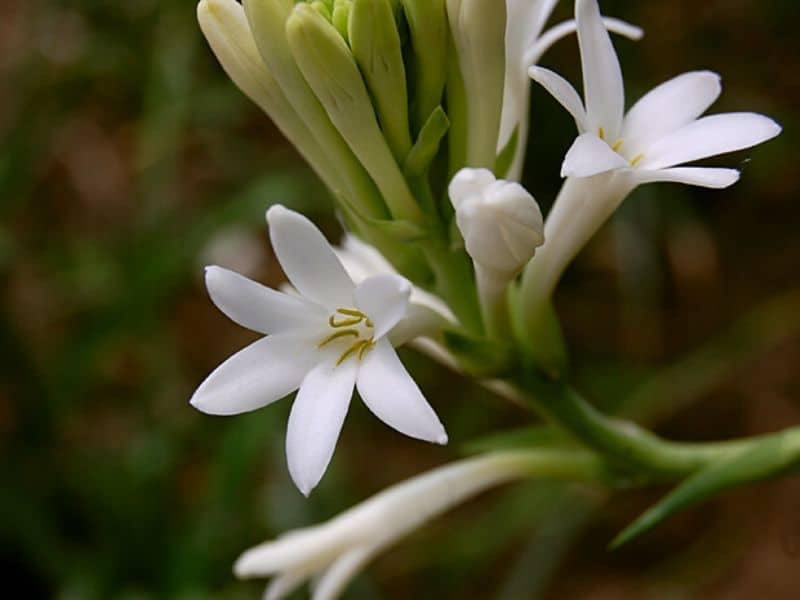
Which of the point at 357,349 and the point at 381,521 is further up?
the point at 357,349

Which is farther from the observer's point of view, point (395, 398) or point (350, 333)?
point (350, 333)

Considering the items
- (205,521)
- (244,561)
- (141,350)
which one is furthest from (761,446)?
(141,350)

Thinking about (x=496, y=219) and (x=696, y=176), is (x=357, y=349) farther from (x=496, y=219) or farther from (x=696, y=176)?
(x=696, y=176)

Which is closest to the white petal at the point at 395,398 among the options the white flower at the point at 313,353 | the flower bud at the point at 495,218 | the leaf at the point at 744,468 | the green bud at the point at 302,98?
the white flower at the point at 313,353

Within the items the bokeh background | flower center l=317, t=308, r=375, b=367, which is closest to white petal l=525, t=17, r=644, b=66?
flower center l=317, t=308, r=375, b=367

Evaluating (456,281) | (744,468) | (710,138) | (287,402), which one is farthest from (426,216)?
(287,402)

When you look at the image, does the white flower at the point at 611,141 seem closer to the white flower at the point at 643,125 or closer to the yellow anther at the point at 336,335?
the white flower at the point at 643,125

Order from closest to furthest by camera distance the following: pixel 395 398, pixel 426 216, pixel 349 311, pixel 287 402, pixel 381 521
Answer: pixel 395 398, pixel 349 311, pixel 426 216, pixel 381 521, pixel 287 402
